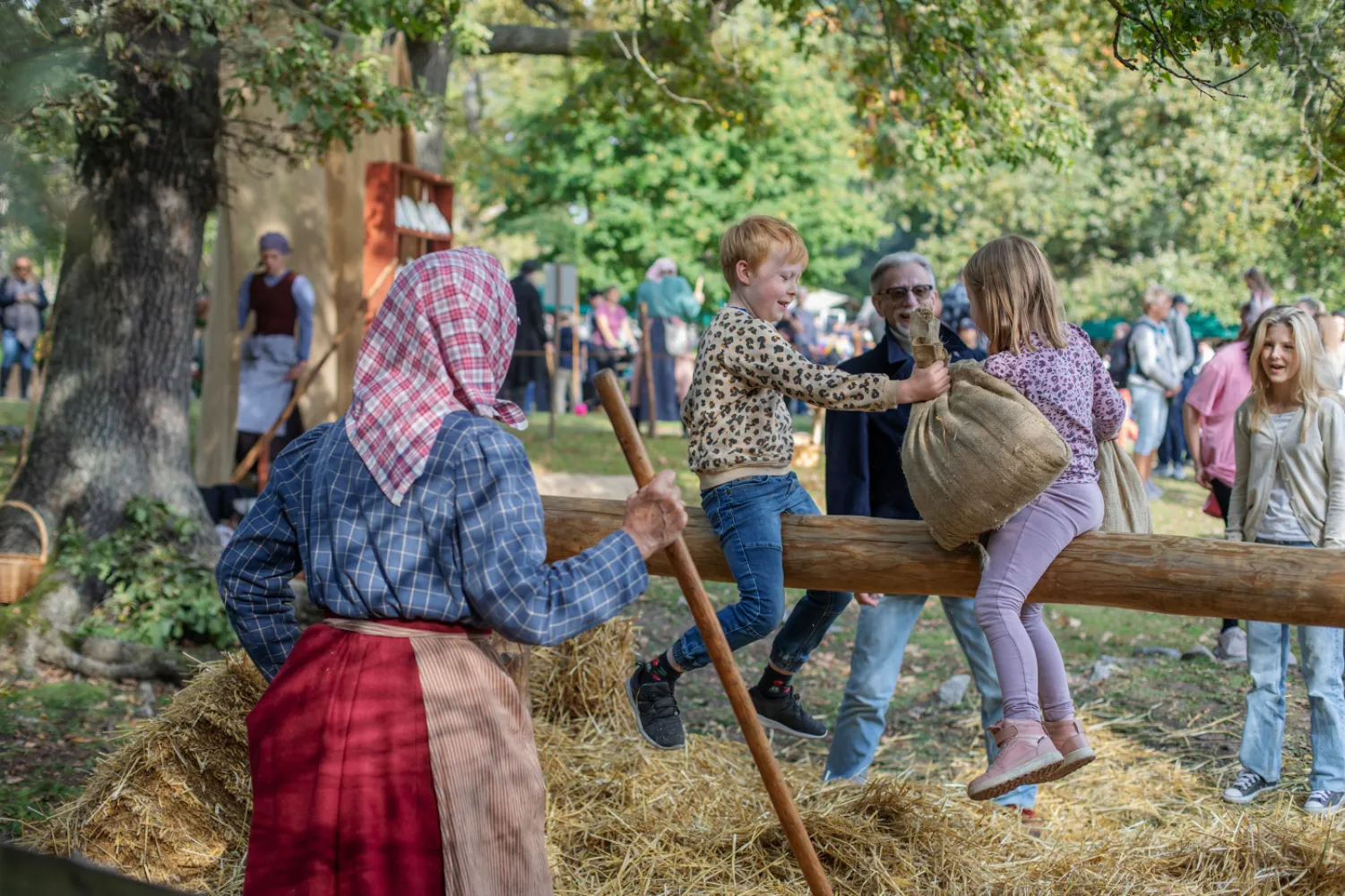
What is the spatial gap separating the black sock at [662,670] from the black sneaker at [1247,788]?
2.62m

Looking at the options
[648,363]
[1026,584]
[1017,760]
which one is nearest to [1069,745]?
[1017,760]

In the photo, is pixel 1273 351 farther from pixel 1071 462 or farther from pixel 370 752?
pixel 370 752

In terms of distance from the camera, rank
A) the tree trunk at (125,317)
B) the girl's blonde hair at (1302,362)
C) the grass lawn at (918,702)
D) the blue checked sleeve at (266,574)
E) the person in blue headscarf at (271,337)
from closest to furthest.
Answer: the blue checked sleeve at (266,574)
the girl's blonde hair at (1302,362)
the grass lawn at (918,702)
the tree trunk at (125,317)
the person in blue headscarf at (271,337)

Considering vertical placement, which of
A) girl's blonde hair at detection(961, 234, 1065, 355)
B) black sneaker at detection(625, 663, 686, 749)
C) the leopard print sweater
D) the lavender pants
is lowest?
black sneaker at detection(625, 663, 686, 749)

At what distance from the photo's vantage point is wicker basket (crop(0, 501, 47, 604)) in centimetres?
657

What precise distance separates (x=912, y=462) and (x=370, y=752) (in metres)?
1.78

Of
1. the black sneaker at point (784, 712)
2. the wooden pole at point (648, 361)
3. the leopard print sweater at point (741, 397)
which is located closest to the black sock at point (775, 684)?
the black sneaker at point (784, 712)

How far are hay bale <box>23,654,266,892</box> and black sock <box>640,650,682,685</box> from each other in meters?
1.40

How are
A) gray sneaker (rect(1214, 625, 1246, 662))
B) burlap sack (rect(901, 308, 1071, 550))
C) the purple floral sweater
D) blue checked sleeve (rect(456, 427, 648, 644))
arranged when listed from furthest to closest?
gray sneaker (rect(1214, 625, 1246, 662)) < the purple floral sweater < burlap sack (rect(901, 308, 1071, 550)) < blue checked sleeve (rect(456, 427, 648, 644))

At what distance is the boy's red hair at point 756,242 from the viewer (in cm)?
388

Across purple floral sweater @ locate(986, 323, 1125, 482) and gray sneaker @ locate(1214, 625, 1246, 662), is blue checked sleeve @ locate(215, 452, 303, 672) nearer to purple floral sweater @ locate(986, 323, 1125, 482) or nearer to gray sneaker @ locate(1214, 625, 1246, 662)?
purple floral sweater @ locate(986, 323, 1125, 482)

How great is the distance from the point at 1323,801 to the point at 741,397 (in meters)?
3.02

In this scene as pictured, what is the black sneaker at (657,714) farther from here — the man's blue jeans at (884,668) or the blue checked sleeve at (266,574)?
the blue checked sleeve at (266,574)

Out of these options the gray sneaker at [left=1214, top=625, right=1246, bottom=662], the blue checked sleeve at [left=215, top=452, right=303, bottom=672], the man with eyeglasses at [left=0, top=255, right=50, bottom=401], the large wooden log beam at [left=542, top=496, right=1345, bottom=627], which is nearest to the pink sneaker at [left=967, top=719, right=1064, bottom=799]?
the large wooden log beam at [left=542, top=496, right=1345, bottom=627]
